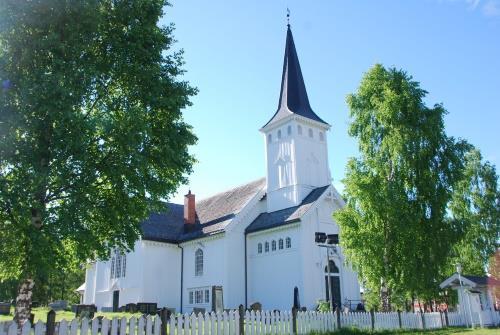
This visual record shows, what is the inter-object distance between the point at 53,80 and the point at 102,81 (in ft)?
7.84

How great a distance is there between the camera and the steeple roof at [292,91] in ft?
116

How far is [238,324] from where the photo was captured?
1486cm

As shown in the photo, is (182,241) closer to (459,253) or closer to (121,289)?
(121,289)

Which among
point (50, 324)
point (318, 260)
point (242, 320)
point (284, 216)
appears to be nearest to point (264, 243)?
point (284, 216)

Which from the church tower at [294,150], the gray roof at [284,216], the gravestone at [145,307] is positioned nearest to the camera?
the gray roof at [284,216]

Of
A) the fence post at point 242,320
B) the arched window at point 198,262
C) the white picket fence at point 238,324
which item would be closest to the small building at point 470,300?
the white picket fence at point 238,324

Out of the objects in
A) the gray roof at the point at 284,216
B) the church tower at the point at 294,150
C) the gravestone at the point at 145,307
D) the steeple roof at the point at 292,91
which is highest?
the steeple roof at the point at 292,91

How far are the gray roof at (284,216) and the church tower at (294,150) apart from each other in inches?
27.2

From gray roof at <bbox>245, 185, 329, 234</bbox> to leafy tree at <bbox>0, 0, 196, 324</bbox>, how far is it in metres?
15.4

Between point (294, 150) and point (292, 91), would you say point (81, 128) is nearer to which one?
point (294, 150)

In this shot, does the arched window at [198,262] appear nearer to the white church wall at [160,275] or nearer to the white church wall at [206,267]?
the white church wall at [206,267]

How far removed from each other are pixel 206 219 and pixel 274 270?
859 centimetres

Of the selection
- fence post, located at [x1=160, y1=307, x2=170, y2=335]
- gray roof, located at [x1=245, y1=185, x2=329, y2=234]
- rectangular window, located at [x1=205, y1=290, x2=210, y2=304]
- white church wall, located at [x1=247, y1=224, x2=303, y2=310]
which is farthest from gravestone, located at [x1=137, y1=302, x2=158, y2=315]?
fence post, located at [x1=160, y1=307, x2=170, y2=335]

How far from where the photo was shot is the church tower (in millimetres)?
33375
